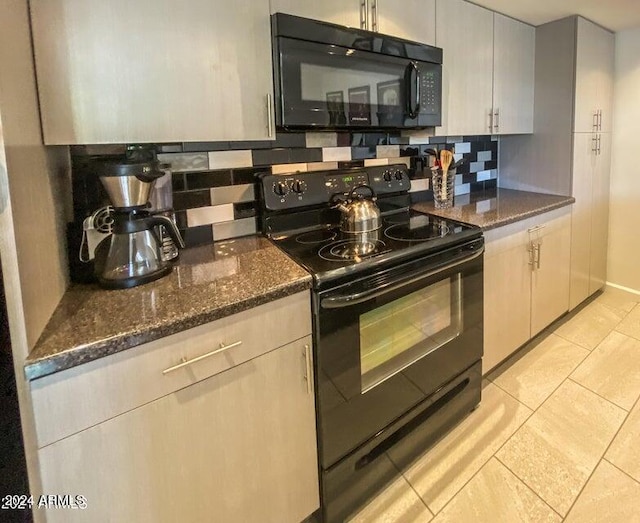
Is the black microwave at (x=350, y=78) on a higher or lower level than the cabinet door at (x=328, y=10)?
lower

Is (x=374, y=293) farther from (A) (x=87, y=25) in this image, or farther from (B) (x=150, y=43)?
(A) (x=87, y=25)

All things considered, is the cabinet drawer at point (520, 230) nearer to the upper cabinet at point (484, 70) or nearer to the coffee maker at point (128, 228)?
the upper cabinet at point (484, 70)

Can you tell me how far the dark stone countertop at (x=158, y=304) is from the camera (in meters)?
0.87

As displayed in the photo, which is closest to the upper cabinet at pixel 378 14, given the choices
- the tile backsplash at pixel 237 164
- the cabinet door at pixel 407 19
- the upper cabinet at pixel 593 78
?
the cabinet door at pixel 407 19

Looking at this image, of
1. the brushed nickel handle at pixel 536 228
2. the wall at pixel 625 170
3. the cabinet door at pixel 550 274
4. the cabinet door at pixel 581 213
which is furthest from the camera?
the wall at pixel 625 170

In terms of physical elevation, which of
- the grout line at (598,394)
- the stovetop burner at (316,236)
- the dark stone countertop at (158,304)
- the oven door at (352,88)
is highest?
the oven door at (352,88)

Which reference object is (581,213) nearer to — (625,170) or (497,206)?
(625,170)

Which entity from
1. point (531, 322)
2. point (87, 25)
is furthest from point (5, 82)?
point (531, 322)

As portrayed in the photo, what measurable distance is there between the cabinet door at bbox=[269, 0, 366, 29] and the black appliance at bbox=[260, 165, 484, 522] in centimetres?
61

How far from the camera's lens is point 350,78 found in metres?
1.64

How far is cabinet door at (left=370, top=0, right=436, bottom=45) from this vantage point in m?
1.72

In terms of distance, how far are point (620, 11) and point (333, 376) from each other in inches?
108

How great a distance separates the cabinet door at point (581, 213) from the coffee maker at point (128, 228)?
2554mm

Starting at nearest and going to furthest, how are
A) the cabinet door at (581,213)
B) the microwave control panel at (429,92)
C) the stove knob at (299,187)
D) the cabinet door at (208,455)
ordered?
the cabinet door at (208,455) → the stove knob at (299,187) → the microwave control panel at (429,92) → the cabinet door at (581,213)
